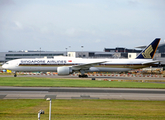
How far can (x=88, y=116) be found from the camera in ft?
45.6

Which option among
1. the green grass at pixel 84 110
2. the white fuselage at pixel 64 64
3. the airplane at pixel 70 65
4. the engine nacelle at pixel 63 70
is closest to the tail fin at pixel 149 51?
the airplane at pixel 70 65

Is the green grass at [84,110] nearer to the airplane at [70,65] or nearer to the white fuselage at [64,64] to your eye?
the airplane at [70,65]

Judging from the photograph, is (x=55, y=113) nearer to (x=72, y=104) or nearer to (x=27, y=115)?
(x=27, y=115)

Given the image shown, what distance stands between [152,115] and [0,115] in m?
9.71

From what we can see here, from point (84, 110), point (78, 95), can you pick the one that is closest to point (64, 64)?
point (78, 95)

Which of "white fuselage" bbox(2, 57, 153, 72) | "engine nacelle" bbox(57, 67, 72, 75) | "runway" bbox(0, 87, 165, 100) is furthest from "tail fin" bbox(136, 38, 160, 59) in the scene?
"runway" bbox(0, 87, 165, 100)

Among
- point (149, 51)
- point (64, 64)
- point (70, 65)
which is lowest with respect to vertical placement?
point (70, 65)

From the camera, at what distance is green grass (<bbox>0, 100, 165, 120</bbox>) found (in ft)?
45.0

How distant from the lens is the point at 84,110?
51.2ft

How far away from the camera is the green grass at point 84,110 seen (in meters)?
13.7

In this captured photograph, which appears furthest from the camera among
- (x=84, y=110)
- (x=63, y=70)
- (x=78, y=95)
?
(x=63, y=70)

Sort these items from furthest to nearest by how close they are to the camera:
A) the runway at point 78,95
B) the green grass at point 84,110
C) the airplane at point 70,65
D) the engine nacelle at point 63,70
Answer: the airplane at point 70,65 → the engine nacelle at point 63,70 → the runway at point 78,95 → the green grass at point 84,110

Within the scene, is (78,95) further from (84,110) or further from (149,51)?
(149,51)

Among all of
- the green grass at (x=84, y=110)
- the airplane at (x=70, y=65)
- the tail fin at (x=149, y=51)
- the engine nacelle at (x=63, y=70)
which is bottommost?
the green grass at (x=84, y=110)
